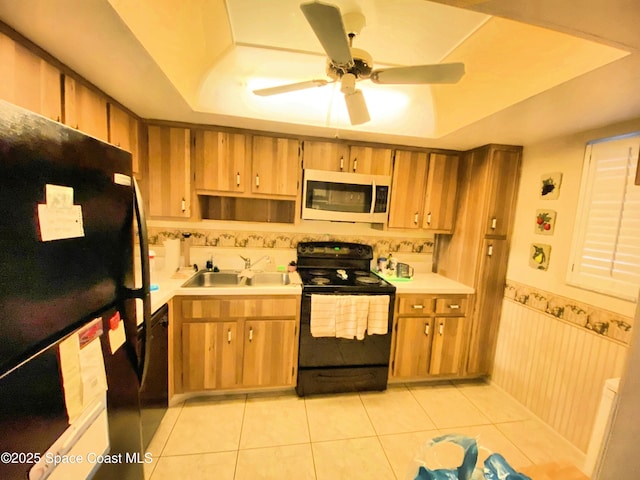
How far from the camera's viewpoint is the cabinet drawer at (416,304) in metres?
2.30

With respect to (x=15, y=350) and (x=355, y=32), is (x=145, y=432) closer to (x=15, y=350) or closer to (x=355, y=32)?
(x=15, y=350)

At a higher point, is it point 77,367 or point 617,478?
point 77,367

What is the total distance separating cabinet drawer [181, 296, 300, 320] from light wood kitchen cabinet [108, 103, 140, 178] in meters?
1.12

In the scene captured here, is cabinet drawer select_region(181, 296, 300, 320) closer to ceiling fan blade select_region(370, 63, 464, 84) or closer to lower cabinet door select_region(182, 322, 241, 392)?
lower cabinet door select_region(182, 322, 241, 392)

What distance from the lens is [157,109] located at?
1859mm

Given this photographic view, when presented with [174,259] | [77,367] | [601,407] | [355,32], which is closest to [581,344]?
[601,407]

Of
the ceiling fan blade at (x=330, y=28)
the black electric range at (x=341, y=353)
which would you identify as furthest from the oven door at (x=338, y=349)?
the ceiling fan blade at (x=330, y=28)

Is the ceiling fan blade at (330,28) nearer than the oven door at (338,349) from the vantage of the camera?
Yes

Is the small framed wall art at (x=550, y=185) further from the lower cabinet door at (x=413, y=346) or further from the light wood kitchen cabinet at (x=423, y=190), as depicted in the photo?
the lower cabinet door at (x=413, y=346)

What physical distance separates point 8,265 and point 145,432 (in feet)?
5.40

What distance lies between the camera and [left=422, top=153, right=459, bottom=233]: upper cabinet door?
2.54m

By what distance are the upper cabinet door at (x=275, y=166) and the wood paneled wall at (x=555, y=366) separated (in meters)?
2.29

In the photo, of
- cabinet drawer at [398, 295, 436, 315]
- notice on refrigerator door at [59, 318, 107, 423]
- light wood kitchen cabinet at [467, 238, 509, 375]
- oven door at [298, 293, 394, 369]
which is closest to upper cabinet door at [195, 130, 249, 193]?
oven door at [298, 293, 394, 369]

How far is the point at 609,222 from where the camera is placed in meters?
1.69
